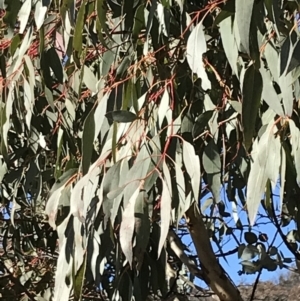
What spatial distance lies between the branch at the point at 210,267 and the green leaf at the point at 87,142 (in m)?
0.57

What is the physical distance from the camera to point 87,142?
3.89ft

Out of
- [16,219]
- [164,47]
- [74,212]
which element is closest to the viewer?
[74,212]

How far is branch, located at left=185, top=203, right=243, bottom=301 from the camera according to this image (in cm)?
173

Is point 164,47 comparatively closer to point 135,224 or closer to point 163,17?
point 163,17

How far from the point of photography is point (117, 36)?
152 centimetres

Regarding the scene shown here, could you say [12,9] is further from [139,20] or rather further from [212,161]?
[212,161]

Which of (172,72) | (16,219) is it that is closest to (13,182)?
(16,219)

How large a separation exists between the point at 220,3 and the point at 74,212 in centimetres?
47

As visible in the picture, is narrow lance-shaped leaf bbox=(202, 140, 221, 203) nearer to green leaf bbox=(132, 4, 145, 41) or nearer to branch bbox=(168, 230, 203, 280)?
green leaf bbox=(132, 4, 145, 41)

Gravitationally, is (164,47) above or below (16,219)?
above

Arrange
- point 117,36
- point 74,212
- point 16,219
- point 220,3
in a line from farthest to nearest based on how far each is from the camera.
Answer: point 16,219, point 117,36, point 220,3, point 74,212

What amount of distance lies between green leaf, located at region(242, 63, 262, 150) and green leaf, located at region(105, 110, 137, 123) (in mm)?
200

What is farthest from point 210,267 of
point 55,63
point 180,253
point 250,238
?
point 55,63

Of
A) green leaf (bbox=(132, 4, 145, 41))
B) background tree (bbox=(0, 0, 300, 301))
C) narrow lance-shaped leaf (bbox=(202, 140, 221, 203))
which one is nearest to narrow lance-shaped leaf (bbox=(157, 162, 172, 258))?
background tree (bbox=(0, 0, 300, 301))
